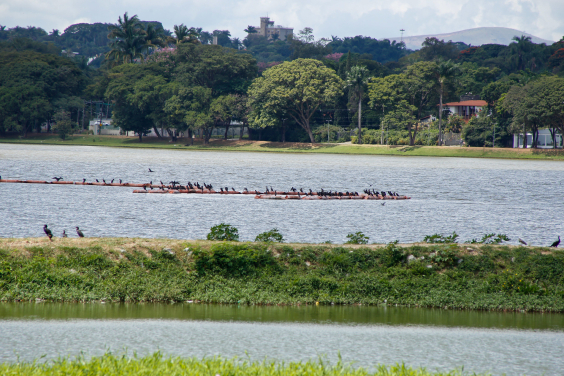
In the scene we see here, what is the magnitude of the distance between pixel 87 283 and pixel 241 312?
15.5 ft

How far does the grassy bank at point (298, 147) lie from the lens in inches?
4082

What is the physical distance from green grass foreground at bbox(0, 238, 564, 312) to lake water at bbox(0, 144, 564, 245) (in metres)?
7.93

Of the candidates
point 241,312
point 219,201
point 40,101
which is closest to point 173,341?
point 241,312

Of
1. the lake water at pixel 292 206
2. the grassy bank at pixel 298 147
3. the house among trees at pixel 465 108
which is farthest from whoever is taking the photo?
the house among trees at pixel 465 108

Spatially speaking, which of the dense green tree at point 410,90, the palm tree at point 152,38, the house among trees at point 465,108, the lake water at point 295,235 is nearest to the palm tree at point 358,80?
the dense green tree at point 410,90

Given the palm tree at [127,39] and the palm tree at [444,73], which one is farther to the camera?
the palm tree at [127,39]

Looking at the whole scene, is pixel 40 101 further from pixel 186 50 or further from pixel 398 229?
pixel 398 229

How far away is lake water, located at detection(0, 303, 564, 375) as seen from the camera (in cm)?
1241

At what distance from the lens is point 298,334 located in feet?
47.0

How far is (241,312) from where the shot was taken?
54.6 feet

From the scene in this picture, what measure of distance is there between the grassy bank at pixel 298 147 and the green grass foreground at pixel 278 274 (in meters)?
88.8

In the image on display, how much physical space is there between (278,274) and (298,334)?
4622 mm

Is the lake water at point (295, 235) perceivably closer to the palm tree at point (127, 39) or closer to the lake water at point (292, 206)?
the lake water at point (292, 206)

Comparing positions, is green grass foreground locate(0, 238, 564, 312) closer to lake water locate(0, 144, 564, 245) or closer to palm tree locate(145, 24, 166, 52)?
lake water locate(0, 144, 564, 245)
